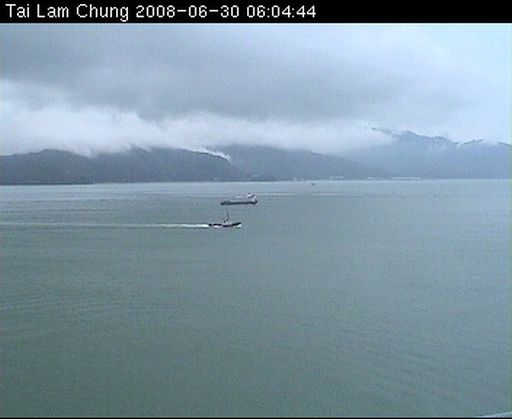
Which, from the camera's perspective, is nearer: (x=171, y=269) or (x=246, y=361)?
(x=246, y=361)


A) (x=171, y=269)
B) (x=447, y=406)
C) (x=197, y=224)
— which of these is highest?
(x=197, y=224)

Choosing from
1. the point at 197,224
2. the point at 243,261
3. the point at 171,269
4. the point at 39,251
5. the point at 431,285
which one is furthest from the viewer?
the point at 197,224

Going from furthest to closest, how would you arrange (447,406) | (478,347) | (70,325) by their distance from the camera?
(70,325), (478,347), (447,406)

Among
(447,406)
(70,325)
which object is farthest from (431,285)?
(70,325)

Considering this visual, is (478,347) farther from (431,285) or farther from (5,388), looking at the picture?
Result: (5,388)

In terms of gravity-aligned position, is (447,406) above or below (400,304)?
below

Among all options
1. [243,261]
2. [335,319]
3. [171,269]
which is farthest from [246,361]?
[243,261]
